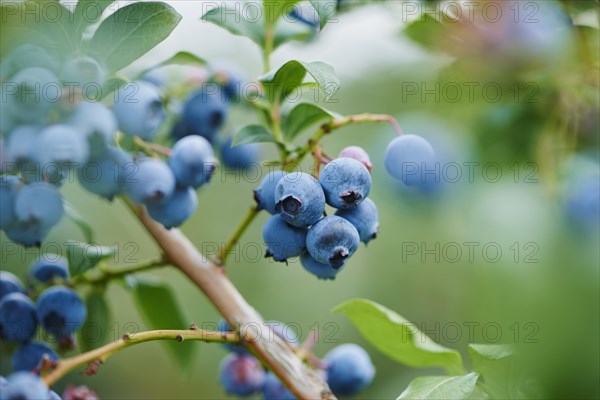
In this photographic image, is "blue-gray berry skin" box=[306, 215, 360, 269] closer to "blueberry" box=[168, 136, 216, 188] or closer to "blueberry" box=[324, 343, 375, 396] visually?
"blueberry" box=[168, 136, 216, 188]

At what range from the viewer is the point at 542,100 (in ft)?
4.99

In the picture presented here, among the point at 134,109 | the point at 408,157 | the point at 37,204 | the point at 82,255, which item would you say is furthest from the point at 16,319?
the point at 408,157

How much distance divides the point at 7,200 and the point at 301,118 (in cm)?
39

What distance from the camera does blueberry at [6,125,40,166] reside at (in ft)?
2.66

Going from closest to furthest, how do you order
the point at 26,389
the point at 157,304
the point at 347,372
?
1. the point at 26,389
2. the point at 347,372
3. the point at 157,304

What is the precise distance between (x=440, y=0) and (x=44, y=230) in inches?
34.0

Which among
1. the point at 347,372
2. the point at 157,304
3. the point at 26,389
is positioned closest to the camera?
the point at 26,389

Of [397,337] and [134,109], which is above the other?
[134,109]

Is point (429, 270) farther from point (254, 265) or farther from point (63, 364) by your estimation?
point (63, 364)

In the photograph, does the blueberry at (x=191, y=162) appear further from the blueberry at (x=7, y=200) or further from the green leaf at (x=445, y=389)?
the green leaf at (x=445, y=389)

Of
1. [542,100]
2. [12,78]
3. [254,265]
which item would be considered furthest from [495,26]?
[254,265]

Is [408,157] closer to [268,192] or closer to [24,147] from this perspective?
[268,192]

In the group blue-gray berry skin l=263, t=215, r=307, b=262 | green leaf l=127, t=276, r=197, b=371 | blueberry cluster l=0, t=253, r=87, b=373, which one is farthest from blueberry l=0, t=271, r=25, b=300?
blue-gray berry skin l=263, t=215, r=307, b=262

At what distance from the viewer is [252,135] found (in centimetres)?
100
